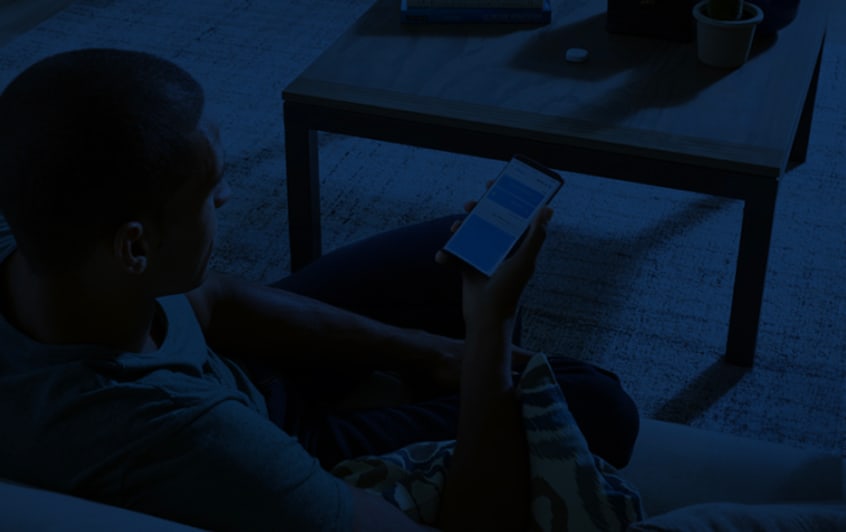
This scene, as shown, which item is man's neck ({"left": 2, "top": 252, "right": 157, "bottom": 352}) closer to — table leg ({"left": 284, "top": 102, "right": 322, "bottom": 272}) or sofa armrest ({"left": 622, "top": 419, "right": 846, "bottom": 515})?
sofa armrest ({"left": 622, "top": 419, "right": 846, "bottom": 515})

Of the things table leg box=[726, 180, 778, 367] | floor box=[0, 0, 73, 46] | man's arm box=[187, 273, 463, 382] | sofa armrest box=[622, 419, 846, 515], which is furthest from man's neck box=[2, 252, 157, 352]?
floor box=[0, 0, 73, 46]

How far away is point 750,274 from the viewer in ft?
5.97

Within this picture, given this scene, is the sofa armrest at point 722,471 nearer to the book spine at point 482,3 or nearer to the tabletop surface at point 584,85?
the tabletop surface at point 584,85

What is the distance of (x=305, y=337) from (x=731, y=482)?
57cm

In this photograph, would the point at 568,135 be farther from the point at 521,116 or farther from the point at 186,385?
the point at 186,385

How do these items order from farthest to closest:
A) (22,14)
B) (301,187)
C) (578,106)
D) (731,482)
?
(22,14), (301,187), (578,106), (731,482)

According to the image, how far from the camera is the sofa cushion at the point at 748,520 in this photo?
3.04 feet

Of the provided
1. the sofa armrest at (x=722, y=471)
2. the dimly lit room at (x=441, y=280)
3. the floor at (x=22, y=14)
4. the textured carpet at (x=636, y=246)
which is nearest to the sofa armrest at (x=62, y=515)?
the dimly lit room at (x=441, y=280)

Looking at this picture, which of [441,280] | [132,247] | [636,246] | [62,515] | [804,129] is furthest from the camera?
[804,129]

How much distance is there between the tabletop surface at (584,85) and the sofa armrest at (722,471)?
1.75ft

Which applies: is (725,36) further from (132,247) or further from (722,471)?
(132,247)

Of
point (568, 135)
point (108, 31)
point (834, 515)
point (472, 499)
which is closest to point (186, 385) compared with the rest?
point (472, 499)

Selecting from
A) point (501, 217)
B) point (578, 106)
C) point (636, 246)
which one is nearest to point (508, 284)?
point (501, 217)

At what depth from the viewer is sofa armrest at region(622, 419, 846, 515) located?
3.95ft
